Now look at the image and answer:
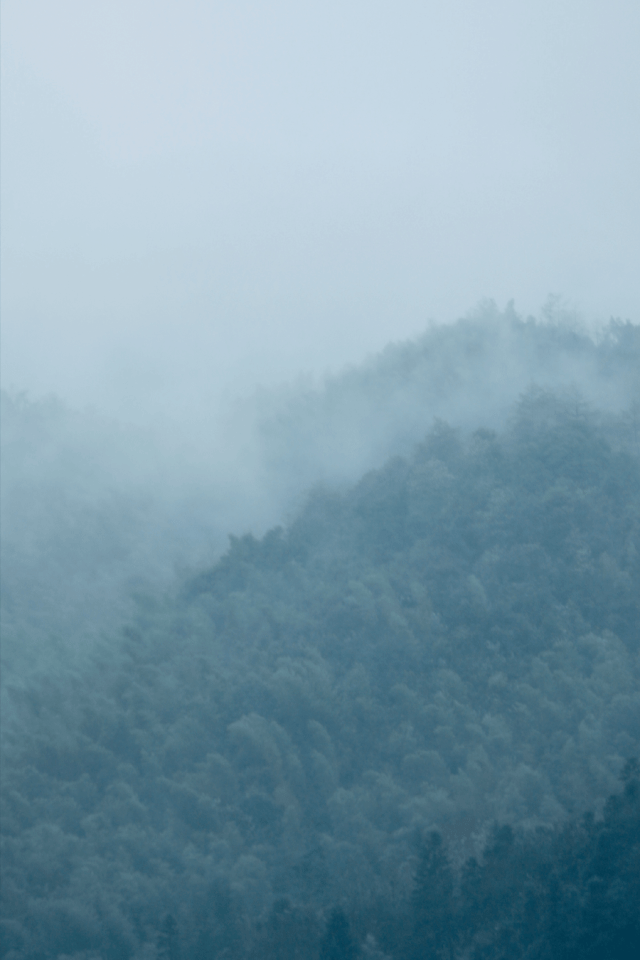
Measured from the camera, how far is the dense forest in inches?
513

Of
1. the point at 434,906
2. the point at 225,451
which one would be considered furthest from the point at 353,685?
the point at 225,451

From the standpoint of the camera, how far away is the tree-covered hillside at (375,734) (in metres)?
12.7

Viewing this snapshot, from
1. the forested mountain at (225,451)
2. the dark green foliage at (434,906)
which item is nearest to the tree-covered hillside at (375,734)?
the dark green foliage at (434,906)

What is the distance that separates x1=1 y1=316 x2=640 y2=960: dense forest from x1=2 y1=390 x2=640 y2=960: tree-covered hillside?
50mm

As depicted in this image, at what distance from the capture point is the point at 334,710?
17219 mm

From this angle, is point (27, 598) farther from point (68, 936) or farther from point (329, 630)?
point (68, 936)

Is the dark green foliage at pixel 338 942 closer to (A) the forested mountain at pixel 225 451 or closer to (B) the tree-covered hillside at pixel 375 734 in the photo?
(B) the tree-covered hillside at pixel 375 734

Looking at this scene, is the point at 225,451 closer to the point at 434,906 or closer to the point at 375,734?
the point at 375,734

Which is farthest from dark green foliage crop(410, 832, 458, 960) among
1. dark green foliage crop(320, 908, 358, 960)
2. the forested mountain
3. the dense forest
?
the forested mountain

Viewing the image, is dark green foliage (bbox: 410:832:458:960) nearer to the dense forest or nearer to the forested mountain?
the dense forest

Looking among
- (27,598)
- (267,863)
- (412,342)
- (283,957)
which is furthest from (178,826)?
(412,342)

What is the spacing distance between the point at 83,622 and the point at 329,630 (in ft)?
20.1

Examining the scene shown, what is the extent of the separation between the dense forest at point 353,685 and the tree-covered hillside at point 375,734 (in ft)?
0.16

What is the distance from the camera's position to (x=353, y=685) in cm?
1755
